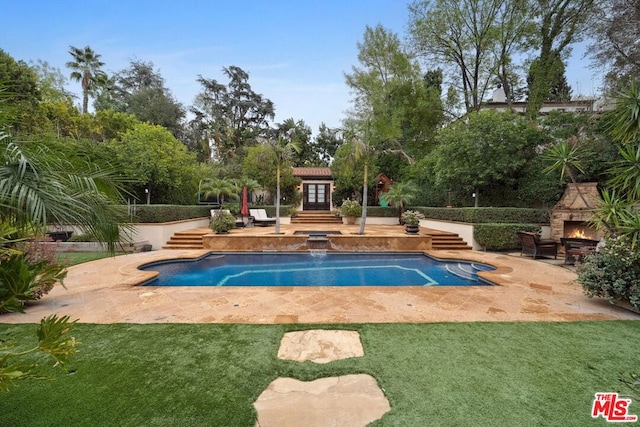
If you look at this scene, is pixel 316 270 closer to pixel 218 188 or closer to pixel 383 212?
pixel 218 188

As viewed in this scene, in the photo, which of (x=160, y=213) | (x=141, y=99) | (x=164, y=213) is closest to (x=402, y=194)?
(x=164, y=213)

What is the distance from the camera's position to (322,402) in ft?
7.83

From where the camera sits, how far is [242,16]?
1304 cm

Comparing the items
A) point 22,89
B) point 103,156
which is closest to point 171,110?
point 22,89

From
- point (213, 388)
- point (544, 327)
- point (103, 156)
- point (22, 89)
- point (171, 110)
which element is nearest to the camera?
point (103, 156)

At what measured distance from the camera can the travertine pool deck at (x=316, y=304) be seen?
14.0 ft

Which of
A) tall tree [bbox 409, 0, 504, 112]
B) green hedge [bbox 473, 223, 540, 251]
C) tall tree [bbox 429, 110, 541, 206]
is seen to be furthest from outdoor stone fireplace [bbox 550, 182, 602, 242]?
tall tree [bbox 409, 0, 504, 112]

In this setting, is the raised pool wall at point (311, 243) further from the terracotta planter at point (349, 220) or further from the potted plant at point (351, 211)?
the terracotta planter at point (349, 220)

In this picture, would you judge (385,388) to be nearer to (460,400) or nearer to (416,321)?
(460,400)

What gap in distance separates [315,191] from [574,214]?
16654 mm

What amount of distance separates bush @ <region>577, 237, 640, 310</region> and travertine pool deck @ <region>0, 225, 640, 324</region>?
262 millimetres

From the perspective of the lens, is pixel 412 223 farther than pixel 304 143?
No

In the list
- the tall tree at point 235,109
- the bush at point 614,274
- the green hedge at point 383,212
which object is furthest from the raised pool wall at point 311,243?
the tall tree at point 235,109

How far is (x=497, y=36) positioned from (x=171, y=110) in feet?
92.1
